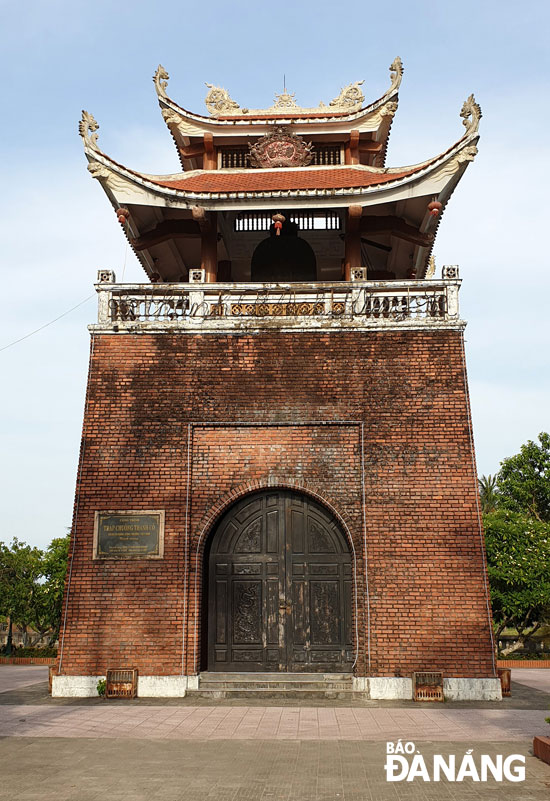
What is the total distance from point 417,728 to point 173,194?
9.61 m

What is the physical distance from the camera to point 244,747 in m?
7.69

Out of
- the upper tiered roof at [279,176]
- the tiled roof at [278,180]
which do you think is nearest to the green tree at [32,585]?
the upper tiered roof at [279,176]

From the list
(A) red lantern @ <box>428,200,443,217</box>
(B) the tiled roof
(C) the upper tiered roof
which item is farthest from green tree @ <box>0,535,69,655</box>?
(A) red lantern @ <box>428,200,443,217</box>

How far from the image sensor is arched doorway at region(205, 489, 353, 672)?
1175cm

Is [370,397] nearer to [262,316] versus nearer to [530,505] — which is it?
[262,316]

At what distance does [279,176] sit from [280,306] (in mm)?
3654

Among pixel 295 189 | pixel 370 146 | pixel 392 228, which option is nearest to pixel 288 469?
pixel 295 189

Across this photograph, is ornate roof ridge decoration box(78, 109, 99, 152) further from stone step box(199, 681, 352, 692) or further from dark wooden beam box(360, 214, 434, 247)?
stone step box(199, 681, 352, 692)

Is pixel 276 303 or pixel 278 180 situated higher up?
pixel 278 180

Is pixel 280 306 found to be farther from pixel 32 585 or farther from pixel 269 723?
pixel 32 585

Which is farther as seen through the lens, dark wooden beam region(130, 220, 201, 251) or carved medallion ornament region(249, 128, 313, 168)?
carved medallion ornament region(249, 128, 313, 168)

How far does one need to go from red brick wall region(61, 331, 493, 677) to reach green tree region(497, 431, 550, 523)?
27057 mm

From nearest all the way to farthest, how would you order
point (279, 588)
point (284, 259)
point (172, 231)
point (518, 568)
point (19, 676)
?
point (279, 588) < point (172, 231) < point (19, 676) < point (284, 259) < point (518, 568)

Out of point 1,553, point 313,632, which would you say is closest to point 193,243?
point 313,632
